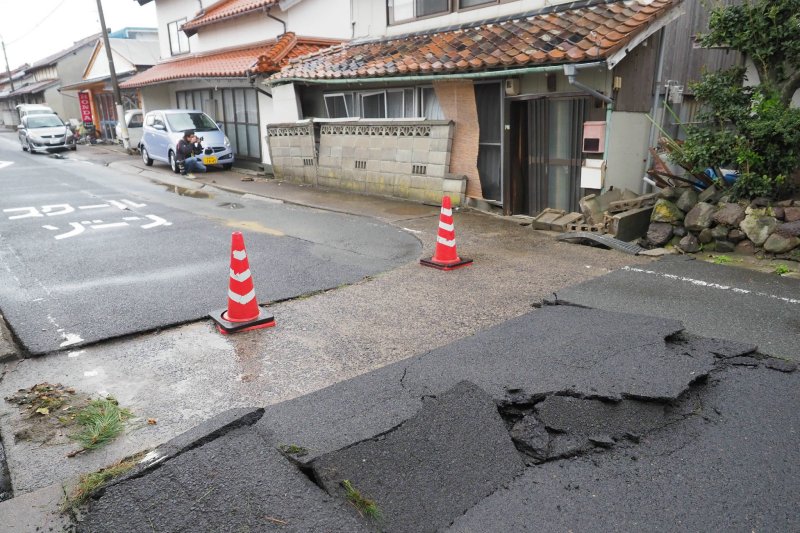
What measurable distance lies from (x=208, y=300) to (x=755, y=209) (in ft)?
22.4

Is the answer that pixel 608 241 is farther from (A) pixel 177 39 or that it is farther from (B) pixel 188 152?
(A) pixel 177 39

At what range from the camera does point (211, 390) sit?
14.0ft

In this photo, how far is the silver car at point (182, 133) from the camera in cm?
1741

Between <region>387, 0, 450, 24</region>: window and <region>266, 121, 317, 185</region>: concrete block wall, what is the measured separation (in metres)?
3.27

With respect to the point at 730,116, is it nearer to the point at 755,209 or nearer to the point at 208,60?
the point at 755,209

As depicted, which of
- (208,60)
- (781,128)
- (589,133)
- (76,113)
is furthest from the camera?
(76,113)

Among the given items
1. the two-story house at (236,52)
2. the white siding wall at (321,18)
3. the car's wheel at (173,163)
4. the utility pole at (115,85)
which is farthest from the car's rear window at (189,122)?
the utility pole at (115,85)

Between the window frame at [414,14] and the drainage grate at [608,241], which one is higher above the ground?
the window frame at [414,14]

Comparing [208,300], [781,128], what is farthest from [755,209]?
[208,300]

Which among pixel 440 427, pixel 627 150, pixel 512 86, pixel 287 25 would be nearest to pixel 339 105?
pixel 287 25

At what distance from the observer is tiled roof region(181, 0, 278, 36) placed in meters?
17.1

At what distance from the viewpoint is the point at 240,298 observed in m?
5.43

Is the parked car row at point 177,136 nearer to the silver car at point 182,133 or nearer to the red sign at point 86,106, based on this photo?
the silver car at point 182,133

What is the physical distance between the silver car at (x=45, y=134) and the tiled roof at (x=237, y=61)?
4330 mm
